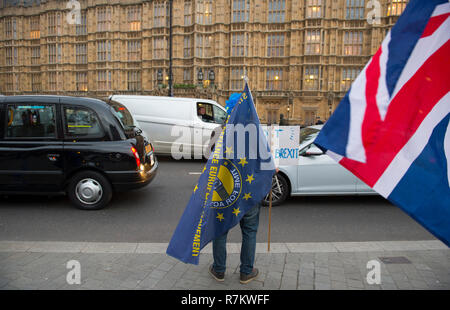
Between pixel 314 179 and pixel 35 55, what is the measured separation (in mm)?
47329

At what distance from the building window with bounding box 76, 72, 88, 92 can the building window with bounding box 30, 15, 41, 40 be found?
831 cm

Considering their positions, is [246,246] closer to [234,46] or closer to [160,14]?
[234,46]

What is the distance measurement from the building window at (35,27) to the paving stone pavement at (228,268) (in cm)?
4705

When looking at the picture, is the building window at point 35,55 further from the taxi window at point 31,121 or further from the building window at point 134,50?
the taxi window at point 31,121

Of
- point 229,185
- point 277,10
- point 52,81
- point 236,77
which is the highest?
point 277,10

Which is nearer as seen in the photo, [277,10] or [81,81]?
[277,10]

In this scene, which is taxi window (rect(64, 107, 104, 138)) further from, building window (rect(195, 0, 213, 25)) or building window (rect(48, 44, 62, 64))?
building window (rect(48, 44, 62, 64))

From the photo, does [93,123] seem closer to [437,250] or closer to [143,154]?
[143,154]

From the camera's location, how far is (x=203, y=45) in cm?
3491

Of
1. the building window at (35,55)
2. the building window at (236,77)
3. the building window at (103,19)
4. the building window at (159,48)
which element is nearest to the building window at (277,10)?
the building window at (236,77)

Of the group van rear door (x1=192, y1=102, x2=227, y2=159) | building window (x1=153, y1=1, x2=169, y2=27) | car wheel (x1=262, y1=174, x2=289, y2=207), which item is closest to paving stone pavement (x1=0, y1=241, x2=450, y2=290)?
car wheel (x1=262, y1=174, x2=289, y2=207)

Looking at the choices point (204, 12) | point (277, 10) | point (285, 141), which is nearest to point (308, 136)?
point (285, 141)

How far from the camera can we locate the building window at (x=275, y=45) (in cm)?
3422

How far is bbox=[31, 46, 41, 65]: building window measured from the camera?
42.5 m
